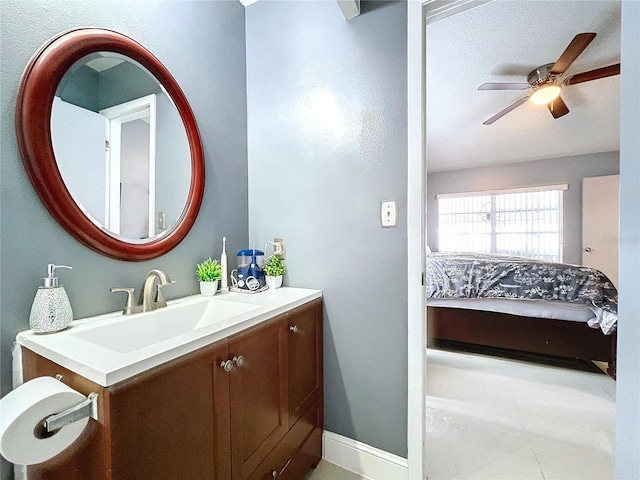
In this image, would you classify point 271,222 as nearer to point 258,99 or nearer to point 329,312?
point 329,312

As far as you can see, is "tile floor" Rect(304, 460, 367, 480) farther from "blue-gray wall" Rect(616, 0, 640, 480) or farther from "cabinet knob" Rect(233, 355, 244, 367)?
"blue-gray wall" Rect(616, 0, 640, 480)

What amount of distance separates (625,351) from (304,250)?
3.85ft

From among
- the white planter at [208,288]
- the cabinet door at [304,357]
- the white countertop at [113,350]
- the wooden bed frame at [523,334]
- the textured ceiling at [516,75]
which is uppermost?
the textured ceiling at [516,75]

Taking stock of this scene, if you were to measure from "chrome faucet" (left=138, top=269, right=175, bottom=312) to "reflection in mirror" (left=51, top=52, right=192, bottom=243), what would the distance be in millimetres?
161

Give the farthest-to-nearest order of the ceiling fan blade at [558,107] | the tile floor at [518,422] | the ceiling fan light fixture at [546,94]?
the ceiling fan blade at [558,107] → the ceiling fan light fixture at [546,94] → the tile floor at [518,422]

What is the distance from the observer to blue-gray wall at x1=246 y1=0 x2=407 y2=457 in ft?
4.11

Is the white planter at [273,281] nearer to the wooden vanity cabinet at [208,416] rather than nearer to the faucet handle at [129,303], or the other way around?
the wooden vanity cabinet at [208,416]

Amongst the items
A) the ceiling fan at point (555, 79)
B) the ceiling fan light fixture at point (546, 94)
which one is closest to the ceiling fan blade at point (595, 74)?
the ceiling fan at point (555, 79)

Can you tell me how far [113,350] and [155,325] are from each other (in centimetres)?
25

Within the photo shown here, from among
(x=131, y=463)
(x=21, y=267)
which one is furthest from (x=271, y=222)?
(x=131, y=463)

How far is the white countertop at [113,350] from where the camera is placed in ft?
1.92

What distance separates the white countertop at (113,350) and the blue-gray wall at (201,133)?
0.37 ft

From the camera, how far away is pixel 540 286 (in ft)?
7.95

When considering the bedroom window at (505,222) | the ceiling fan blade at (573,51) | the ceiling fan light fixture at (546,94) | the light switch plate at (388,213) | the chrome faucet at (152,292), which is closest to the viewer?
the chrome faucet at (152,292)
